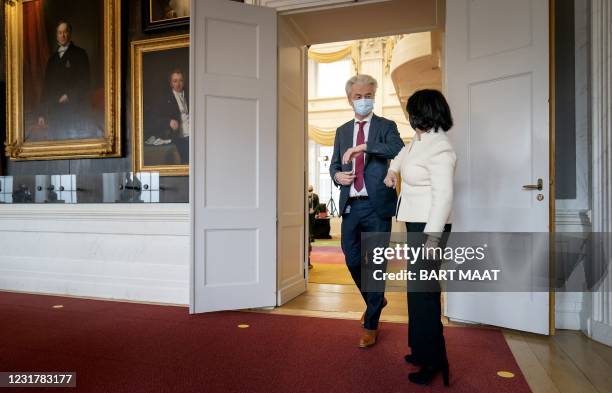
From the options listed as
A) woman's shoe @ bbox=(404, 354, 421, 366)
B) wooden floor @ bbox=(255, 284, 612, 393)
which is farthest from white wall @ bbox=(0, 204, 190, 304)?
woman's shoe @ bbox=(404, 354, 421, 366)

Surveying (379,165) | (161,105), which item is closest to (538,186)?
(379,165)

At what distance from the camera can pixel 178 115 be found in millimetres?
4305

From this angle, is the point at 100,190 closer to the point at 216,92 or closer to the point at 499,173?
the point at 216,92

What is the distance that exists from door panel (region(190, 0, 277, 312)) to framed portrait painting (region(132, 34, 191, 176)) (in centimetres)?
72

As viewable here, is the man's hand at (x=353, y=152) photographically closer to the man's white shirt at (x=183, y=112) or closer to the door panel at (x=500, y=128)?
the door panel at (x=500, y=128)

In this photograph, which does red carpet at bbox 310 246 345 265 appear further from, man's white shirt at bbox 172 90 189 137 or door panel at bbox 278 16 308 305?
man's white shirt at bbox 172 90 189 137

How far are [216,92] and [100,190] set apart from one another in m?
1.89

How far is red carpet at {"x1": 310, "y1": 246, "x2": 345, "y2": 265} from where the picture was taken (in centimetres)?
724

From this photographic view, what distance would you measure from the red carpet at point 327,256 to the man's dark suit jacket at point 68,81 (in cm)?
432

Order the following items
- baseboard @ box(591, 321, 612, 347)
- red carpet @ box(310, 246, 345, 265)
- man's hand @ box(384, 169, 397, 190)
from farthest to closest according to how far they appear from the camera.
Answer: red carpet @ box(310, 246, 345, 265) < baseboard @ box(591, 321, 612, 347) < man's hand @ box(384, 169, 397, 190)

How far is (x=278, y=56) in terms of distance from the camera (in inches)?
157

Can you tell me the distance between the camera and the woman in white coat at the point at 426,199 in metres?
1.99

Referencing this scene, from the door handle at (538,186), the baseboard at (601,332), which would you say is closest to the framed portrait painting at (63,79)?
the door handle at (538,186)

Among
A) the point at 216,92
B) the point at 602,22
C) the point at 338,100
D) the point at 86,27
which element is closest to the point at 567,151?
the point at 602,22
